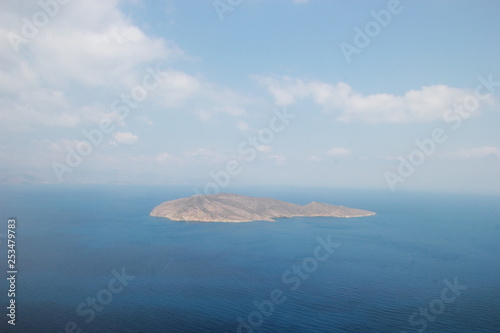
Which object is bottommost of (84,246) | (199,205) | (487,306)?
(487,306)

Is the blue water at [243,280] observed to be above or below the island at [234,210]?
below

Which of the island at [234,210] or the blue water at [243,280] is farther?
the island at [234,210]

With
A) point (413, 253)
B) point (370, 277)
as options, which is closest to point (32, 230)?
point (370, 277)

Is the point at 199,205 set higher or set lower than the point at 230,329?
higher

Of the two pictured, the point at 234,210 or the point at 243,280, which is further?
the point at 234,210

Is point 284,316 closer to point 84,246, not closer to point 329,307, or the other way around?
point 329,307
